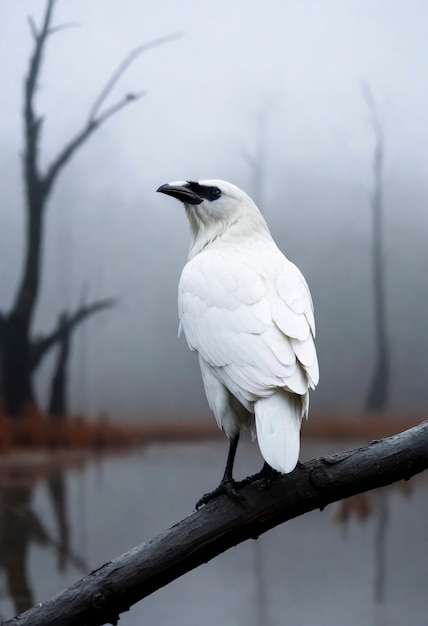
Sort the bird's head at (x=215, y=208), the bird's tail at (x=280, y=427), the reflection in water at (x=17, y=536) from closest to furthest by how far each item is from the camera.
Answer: the bird's tail at (x=280, y=427)
the bird's head at (x=215, y=208)
the reflection in water at (x=17, y=536)

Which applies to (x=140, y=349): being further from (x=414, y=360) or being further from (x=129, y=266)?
(x=414, y=360)

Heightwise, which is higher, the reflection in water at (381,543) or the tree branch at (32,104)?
the tree branch at (32,104)

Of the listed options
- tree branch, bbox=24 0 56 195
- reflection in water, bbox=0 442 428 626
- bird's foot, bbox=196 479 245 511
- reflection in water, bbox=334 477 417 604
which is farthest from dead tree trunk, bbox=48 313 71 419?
bird's foot, bbox=196 479 245 511

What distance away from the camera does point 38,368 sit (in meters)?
2.93

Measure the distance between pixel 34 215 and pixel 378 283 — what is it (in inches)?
55.7

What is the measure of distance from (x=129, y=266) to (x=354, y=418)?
43.1 inches

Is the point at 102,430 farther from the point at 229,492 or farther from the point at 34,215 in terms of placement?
the point at 229,492

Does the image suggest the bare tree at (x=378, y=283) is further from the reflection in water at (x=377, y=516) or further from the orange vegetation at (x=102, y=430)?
the reflection in water at (x=377, y=516)

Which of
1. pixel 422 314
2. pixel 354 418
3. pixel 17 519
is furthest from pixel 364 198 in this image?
pixel 17 519

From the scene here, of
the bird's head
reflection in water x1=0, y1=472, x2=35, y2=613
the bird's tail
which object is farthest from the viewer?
reflection in water x1=0, y1=472, x2=35, y2=613

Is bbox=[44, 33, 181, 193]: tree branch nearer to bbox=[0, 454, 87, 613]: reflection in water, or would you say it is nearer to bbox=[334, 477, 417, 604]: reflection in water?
bbox=[0, 454, 87, 613]: reflection in water

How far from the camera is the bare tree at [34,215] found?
2926mm

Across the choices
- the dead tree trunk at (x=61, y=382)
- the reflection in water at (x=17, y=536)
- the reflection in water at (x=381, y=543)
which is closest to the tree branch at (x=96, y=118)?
the dead tree trunk at (x=61, y=382)

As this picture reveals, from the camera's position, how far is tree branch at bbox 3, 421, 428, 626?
1256mm
